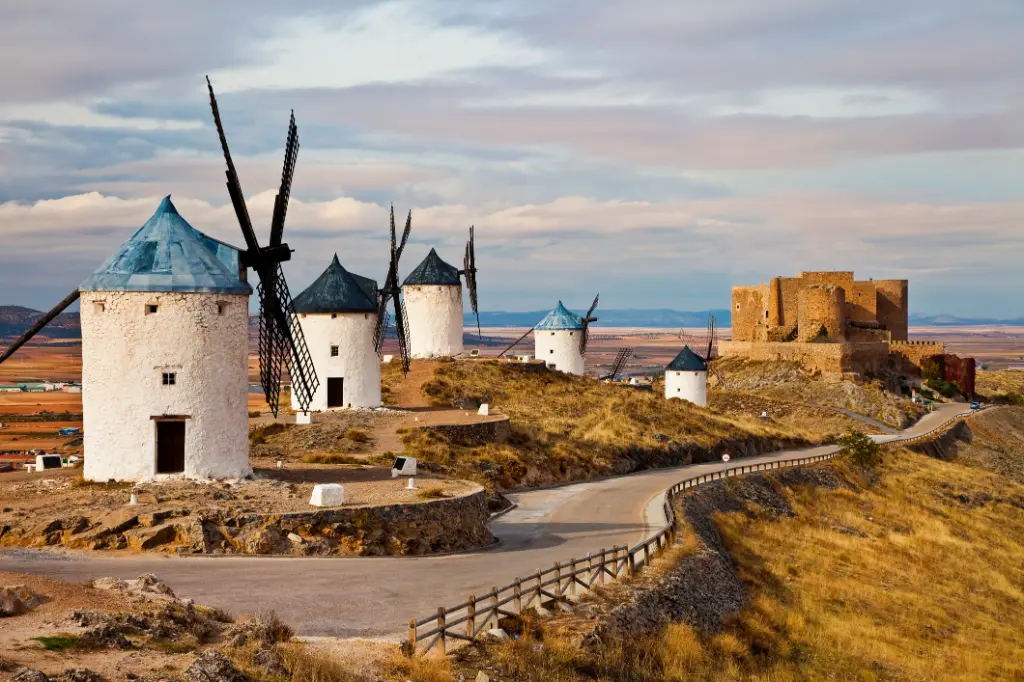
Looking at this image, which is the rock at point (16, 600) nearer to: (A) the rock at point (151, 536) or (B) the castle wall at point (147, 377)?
(A) the rock at point (151, 536)

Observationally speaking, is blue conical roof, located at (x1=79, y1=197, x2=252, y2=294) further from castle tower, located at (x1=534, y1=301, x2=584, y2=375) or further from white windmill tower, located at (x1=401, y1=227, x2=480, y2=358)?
castle tower, located at (x1=534, y1=301, x2=584, y2=375)

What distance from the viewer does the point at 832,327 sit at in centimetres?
7538

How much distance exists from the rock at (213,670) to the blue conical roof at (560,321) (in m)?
50.2

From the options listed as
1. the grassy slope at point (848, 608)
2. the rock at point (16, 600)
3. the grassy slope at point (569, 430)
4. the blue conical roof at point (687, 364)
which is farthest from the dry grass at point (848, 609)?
the blue conical roof at point (687, 364)

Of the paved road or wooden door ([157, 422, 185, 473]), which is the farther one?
wooden door ([157, 422, 185, 473])

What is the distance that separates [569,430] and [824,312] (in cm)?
3748

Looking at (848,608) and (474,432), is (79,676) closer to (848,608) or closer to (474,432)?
(848,608)

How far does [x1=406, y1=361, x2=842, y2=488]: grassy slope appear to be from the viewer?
115 ft

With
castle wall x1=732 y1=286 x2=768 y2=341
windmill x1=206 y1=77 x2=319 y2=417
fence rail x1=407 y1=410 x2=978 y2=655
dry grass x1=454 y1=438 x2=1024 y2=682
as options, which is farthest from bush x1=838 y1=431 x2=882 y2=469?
castle wall x1=732 y1=286 x2=768 y2=341

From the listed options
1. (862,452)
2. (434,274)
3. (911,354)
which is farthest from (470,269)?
(911,354)

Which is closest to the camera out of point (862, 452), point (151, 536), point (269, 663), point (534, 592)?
point (269, 663)

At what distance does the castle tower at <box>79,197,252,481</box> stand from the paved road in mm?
4514

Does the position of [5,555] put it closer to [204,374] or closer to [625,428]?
[204,374]

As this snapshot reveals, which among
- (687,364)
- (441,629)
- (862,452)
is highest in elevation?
(687,364)
